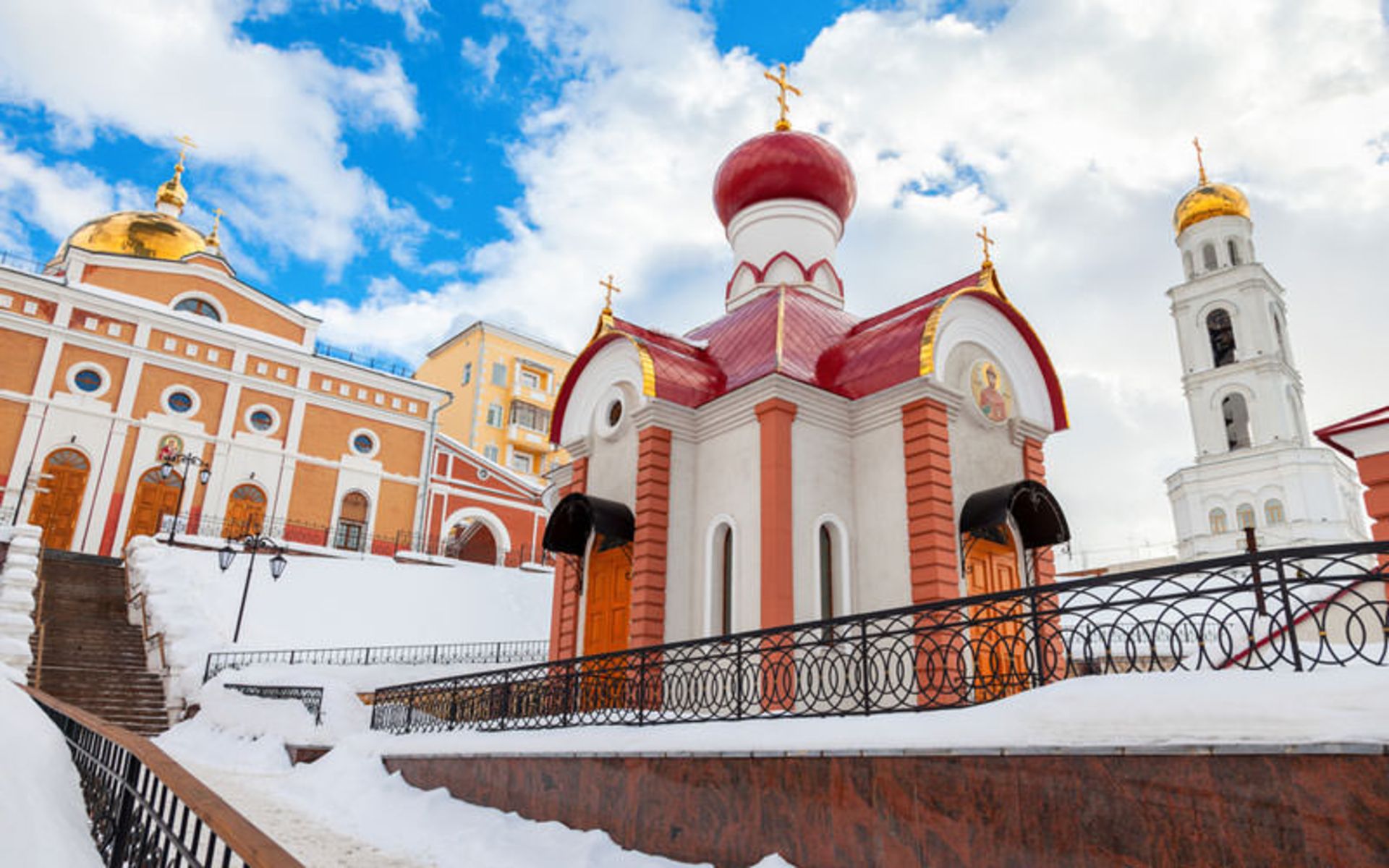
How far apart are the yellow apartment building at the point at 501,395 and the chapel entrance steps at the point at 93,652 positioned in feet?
67.0

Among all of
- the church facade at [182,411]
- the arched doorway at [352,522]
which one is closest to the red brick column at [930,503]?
the church facade at [182,411]

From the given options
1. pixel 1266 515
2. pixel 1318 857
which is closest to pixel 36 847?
pixel 1318 857

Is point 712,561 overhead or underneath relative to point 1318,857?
overhead

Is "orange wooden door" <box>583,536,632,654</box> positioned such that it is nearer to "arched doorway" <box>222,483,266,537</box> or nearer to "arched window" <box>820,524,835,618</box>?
"arched window" <box>820,524,835,618</box>

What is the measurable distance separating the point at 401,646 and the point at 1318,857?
1880 cm

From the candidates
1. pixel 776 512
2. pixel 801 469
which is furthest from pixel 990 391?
pixel 776 512

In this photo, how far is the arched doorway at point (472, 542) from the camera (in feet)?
108

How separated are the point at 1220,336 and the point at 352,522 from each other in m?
34.7

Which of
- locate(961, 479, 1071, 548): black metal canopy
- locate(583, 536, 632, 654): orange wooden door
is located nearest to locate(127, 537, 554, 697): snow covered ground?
locate(583, 536, 632, 654): orange wooden door

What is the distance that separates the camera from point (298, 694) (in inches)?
529

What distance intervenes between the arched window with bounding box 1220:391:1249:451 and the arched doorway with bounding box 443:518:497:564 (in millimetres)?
29483

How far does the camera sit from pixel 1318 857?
3549mm

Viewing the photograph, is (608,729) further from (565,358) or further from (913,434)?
(565,358)

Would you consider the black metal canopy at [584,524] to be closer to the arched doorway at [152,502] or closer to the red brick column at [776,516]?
the red brick column at [776,516]
